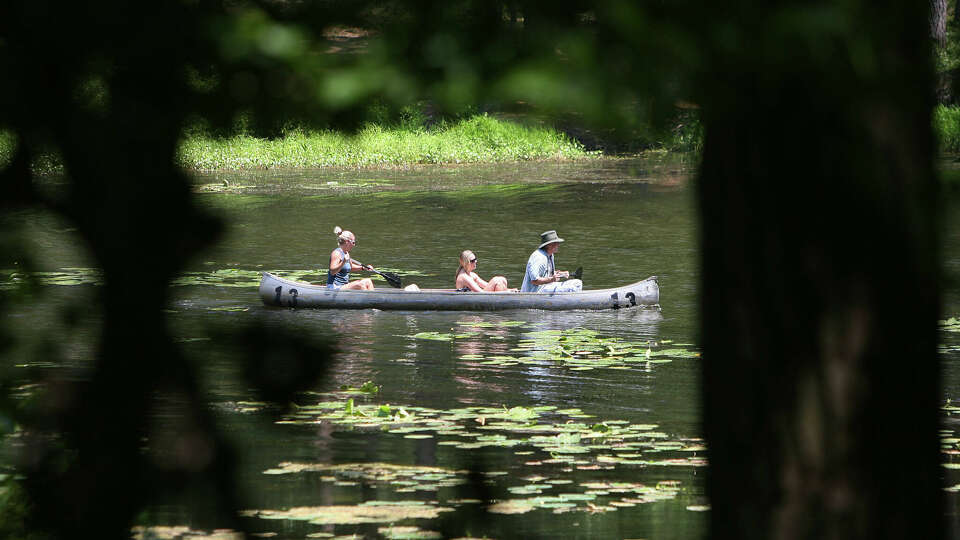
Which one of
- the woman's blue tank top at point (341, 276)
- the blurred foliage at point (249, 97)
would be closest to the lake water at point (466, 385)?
the blurred foliage at point (249, 97)

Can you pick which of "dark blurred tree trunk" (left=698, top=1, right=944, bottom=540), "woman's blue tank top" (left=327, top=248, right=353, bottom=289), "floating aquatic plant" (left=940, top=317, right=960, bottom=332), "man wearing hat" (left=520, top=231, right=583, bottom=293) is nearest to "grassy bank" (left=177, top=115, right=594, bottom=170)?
"woman's blue tank top" (left=327, top=248, right=353, bottom=289)

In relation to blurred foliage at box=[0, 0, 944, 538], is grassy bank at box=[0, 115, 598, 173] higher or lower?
higher

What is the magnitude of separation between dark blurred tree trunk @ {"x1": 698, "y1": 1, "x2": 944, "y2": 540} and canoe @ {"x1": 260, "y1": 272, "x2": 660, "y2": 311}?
623 inches

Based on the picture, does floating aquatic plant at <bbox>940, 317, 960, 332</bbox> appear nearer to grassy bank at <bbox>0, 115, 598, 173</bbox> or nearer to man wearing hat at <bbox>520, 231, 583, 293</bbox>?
man wearing hat at <bbox>520, 231, 583, 293</bbox>

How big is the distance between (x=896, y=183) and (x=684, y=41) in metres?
0.50

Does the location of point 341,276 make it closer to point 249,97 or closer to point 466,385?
point 466,385

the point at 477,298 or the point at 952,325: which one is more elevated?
the point at 477,298

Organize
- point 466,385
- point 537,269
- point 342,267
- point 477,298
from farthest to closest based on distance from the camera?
point 342,267, point 537,269, point 477,298, point 466,385

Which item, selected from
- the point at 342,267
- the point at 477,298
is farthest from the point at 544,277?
the point at 342,267

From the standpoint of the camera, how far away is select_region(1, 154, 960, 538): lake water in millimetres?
4093

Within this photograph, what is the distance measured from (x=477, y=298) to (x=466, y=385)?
17.4 ft

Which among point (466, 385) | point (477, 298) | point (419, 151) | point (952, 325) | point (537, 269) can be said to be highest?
point (419, 151)

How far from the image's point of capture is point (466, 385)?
→ 12.7m

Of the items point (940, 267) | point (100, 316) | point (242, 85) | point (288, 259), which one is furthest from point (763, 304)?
point (288, 259)
